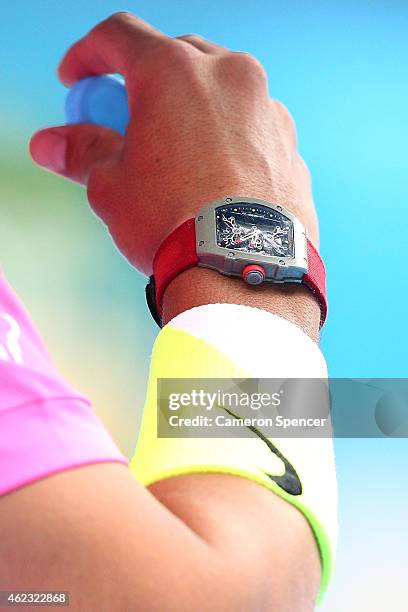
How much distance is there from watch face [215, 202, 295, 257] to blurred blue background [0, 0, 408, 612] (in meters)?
0.39

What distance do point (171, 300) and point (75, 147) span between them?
33 cm

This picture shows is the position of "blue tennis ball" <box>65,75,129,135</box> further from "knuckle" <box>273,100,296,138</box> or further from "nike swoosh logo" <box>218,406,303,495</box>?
"nike swoosh logo" <box>218,406,303,495</box>

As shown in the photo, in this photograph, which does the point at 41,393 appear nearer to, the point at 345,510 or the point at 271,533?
the point at 271,533

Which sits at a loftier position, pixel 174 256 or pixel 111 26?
pixel 111 26

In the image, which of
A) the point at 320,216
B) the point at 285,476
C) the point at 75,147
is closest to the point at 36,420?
the point at 285,476

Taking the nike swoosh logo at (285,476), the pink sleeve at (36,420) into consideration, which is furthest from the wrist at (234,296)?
the pink sleeve at (36,420)

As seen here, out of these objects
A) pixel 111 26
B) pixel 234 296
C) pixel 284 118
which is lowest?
pixel 234 296

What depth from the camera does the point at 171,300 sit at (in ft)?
2.76

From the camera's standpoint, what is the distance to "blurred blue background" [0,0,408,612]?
1.15 meters

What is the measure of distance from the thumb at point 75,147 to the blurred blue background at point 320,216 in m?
0.19

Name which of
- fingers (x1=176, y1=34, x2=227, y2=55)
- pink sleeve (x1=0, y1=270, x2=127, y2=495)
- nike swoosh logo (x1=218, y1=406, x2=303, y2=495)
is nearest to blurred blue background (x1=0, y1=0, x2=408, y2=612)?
fingers (x1=176, y1=34, x2=227, y2=55)

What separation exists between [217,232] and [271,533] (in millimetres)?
331

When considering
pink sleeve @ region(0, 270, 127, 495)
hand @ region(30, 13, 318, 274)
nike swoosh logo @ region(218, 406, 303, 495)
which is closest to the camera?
pink sleeve @ region(0, 270, 127, 495)

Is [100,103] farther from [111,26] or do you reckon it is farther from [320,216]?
[320,216]
